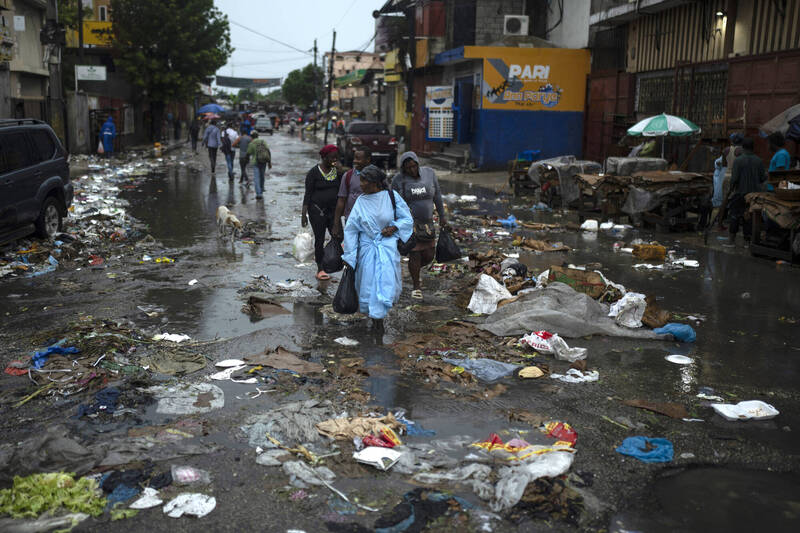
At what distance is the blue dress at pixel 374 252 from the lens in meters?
7.27

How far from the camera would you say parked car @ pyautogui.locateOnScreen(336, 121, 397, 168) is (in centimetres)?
3000

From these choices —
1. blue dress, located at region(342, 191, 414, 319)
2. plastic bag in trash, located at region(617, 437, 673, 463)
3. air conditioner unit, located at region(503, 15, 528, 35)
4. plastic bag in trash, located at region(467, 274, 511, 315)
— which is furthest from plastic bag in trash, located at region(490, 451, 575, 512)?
air conditioner unit, located at region(503, 15, 528, 35)

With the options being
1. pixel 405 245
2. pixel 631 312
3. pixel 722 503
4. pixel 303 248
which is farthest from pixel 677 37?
pixel 722 503

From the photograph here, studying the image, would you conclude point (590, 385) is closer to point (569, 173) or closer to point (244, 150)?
point (569, 173)

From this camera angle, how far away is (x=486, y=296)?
27.4 feet

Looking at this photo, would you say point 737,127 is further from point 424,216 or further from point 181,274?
point 181,274

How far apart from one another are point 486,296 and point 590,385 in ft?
8.03

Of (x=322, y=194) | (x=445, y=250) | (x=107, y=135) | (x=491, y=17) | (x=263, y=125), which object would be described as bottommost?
(x=445, y=250)

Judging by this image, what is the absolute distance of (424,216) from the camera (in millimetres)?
8922

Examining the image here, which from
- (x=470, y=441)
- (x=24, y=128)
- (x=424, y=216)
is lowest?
(x=470, y=441)

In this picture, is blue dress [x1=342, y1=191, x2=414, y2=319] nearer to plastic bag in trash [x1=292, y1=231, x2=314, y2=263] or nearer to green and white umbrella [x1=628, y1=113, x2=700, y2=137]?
plastic bag in trash [x1=292, y1=231, x2=314, y2=263]

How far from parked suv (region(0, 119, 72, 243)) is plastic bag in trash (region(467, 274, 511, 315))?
7016 millimetres

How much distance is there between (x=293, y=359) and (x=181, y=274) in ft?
14.2

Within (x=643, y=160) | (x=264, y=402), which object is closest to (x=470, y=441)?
(x=264, y=402)
